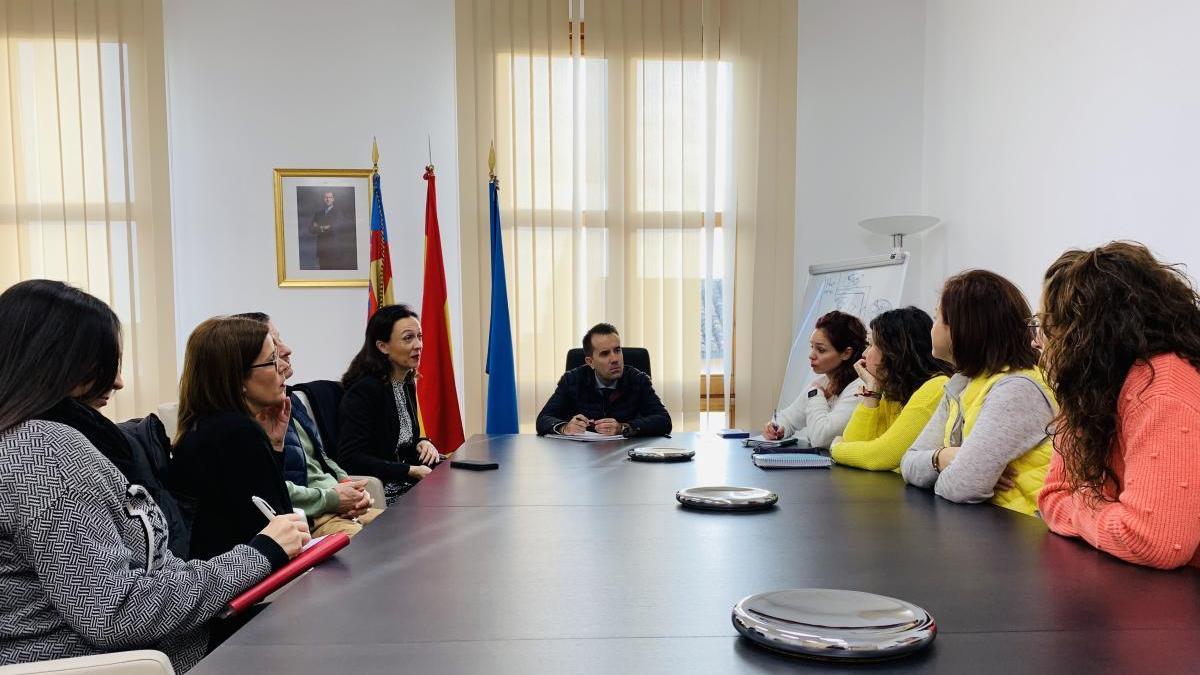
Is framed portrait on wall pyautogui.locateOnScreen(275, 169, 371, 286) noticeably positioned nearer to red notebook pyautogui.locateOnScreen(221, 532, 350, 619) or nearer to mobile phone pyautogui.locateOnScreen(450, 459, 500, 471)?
mobile phone pyautogui.locateOnScreen(450, 459, 500, 471)

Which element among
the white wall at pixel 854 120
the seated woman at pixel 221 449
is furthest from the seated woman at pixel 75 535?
the white wall at pixel 854 120

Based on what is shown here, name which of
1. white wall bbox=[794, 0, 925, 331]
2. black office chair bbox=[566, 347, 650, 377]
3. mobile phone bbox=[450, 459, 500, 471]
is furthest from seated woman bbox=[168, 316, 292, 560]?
white wall bbox=[794, 0, 925, 331]

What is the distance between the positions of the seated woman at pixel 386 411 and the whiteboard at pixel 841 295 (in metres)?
2.43

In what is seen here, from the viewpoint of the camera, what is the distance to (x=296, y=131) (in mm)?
5383

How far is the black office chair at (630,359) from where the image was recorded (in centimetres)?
474

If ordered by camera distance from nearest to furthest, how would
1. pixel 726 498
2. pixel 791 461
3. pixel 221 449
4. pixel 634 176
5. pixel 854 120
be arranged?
pixel 221 449 → pixel 726 498 → pixel 791 461 → pixel 634 176 → pixel 854 120

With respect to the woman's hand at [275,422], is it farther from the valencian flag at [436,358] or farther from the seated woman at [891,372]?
the valencian flag at [436,358]

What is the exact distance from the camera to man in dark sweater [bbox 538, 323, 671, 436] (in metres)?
4.28

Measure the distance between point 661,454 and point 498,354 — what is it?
240 cm

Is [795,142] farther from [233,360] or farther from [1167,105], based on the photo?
[233,360]

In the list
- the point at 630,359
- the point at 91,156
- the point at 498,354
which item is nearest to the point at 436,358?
the point at 498,354

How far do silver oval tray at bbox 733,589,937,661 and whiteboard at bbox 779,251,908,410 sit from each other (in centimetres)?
396

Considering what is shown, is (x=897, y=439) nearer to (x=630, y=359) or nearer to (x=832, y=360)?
(x=832, y=360)

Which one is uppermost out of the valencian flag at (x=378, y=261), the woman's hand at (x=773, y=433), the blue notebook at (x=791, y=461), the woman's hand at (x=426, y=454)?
the valencian flag at (x=378, y=261)
